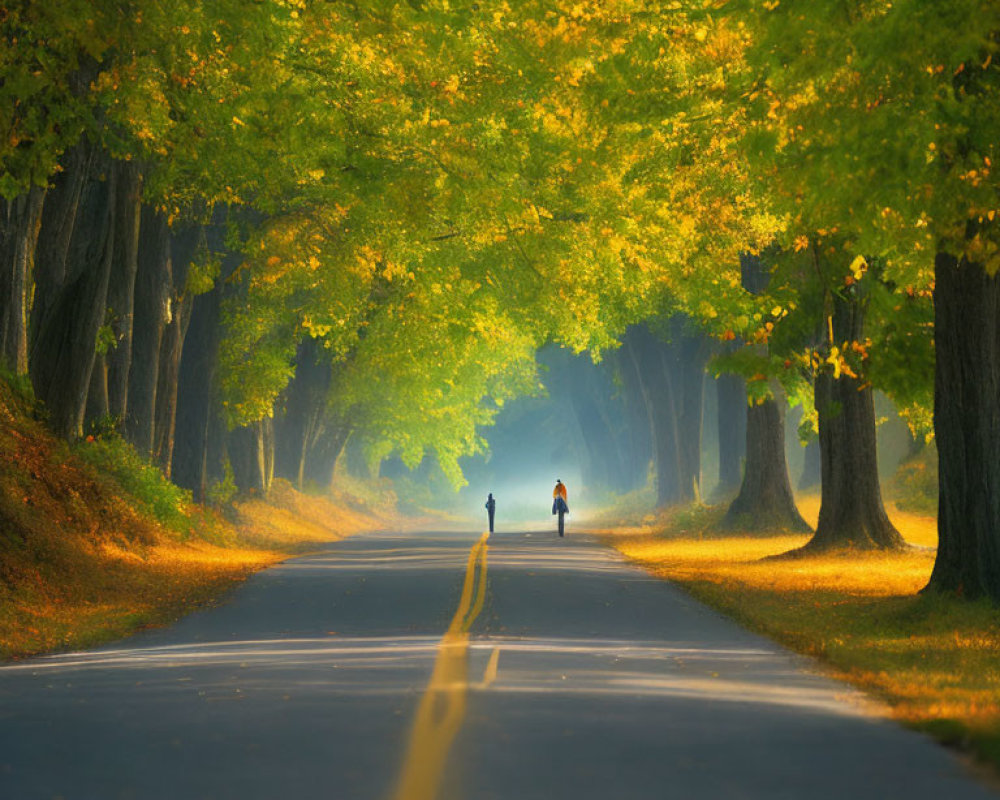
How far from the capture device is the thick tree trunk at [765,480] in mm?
42375

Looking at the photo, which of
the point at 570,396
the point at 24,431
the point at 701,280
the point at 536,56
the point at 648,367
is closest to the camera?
the point at 24,431

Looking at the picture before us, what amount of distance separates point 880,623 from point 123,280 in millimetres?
16687

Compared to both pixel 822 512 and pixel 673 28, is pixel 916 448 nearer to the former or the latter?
pixel 822 512

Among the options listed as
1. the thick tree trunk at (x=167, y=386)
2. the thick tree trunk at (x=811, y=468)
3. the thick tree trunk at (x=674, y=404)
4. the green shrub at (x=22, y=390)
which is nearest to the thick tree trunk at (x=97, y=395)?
the green shrub at (x=22, y=390)

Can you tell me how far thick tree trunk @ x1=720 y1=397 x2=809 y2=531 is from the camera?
42.4 m

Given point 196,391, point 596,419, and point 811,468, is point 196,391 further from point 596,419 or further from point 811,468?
point 596,419

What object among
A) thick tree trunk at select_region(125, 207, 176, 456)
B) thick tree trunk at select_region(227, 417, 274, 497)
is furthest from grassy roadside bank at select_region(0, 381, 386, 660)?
thick tree trunk at select_region(227, 417, 274, 497)

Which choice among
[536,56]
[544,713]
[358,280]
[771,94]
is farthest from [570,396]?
[544,713]

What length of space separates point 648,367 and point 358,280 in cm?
2624

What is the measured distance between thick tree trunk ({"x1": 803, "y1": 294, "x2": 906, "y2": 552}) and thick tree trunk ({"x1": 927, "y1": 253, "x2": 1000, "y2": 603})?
1208 cm

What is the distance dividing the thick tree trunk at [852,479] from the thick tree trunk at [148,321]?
44.0 ft

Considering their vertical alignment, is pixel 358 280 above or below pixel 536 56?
below

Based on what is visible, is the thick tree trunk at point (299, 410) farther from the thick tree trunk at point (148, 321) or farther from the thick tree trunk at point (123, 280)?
the thick tree trunk at point (123, 280)

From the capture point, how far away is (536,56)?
1222 inches
